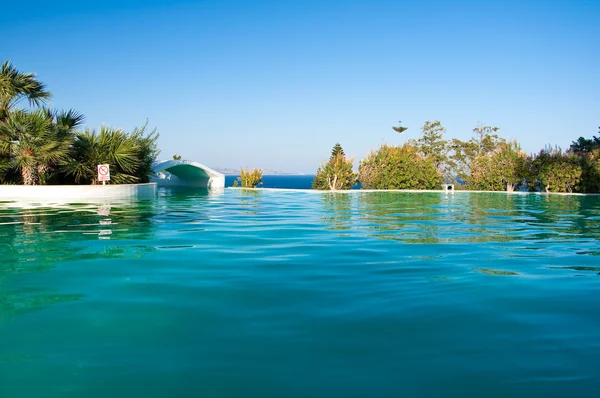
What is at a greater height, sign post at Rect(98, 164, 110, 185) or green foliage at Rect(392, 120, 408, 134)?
green foliage at Rect(392, 120, 408, 134)

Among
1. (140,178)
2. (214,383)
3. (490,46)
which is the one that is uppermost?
(490,46)

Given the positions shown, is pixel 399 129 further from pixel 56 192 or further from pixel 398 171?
pixel 56 192

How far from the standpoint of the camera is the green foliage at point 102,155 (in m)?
19.0

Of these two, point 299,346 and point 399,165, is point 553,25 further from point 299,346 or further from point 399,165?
point 299,346

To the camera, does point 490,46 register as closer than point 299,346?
No

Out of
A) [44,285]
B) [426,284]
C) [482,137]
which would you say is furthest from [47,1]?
[482,137]

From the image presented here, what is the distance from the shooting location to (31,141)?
16.9 meters

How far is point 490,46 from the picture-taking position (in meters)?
25.1

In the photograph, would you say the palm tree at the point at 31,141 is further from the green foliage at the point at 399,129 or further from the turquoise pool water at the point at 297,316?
the green foliage at the point at 399,129

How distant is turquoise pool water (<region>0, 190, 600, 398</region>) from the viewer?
2566mm

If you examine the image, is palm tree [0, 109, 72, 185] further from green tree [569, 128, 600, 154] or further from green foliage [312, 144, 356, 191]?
green tree [569, 128, 600, 154]

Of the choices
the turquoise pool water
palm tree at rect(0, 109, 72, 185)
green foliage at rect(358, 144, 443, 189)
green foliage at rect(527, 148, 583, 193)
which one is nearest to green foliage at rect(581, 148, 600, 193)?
green foliage at rect(527, 148, 583, 193)

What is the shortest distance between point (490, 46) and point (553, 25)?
11.3ft

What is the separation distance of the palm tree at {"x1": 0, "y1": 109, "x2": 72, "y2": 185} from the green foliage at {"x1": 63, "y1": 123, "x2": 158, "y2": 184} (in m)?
1.01
